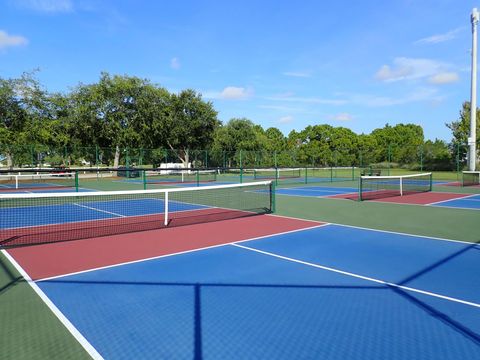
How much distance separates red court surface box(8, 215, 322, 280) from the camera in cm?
642

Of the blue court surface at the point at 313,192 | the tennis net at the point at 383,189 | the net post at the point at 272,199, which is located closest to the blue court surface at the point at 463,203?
the tennis net at the point at 383,189

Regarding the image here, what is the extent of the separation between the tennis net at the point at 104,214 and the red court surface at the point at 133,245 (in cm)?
67

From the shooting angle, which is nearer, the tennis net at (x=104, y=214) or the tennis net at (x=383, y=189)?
the tennis net at (x=104, y=214)

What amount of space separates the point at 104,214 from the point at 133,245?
4873 mm

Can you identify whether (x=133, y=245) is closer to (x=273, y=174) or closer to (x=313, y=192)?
(x=313, y=192)

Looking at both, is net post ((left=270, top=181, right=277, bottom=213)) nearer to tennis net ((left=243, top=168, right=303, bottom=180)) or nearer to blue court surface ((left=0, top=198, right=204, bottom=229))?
blue court surface ((left=0, top=198, right=204, bottom=229))

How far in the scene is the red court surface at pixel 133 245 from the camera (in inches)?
253

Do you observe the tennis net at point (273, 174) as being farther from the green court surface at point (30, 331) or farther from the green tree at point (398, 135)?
the green tree at point (398, 135)

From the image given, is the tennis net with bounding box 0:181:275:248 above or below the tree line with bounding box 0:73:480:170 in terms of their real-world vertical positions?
below

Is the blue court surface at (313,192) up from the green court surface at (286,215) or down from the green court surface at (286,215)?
up

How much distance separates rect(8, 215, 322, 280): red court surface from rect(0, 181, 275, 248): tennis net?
0.67 metres

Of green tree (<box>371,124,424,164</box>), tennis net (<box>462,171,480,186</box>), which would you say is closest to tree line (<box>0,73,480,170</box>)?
tennis net (<box>462,171,480,186</box>)

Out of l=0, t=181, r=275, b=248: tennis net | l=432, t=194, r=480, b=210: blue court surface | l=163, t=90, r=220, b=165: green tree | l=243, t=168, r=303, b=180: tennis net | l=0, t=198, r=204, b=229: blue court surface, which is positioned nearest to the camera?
l=0, t=181, r=275, b=248: tennis net

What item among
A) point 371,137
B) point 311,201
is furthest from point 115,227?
point 371,137
